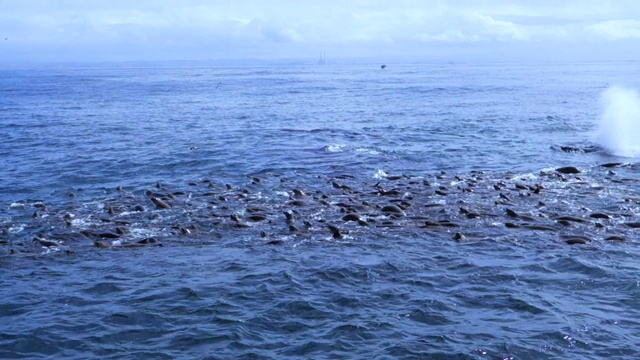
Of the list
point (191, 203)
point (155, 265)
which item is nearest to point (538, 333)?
point (155, 265)

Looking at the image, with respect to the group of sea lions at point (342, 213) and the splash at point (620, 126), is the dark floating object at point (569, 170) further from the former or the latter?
the splash at point (620, 126)

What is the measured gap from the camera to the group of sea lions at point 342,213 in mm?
21656

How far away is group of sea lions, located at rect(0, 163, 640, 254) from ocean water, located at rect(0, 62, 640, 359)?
0.33 ft

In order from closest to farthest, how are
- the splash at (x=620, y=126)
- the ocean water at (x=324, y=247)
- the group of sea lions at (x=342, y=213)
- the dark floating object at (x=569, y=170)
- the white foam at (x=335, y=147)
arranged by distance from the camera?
1. the ocean water at (x=324, y=247)
2. the group of sea lions at (x=342, y=213)
3. the dark floating object at (x=569, y=170)
4. the splash at (x=620, y=126)
5. the white foam at (x=335, y=147)

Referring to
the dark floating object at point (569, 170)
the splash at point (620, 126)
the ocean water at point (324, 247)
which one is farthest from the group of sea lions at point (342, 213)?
the splash at point (620, 126)

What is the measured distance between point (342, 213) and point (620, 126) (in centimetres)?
2385

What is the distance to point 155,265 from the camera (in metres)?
19.2

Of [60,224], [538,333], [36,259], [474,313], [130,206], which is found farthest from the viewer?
[130,206]

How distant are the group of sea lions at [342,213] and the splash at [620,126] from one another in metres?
8.52

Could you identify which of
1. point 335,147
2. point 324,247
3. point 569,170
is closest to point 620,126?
point 569,170

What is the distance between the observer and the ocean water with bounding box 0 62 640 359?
14.6 metres

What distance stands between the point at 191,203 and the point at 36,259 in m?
7.32

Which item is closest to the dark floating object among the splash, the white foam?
the splash

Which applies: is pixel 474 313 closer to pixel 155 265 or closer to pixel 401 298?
pixel 401 298
